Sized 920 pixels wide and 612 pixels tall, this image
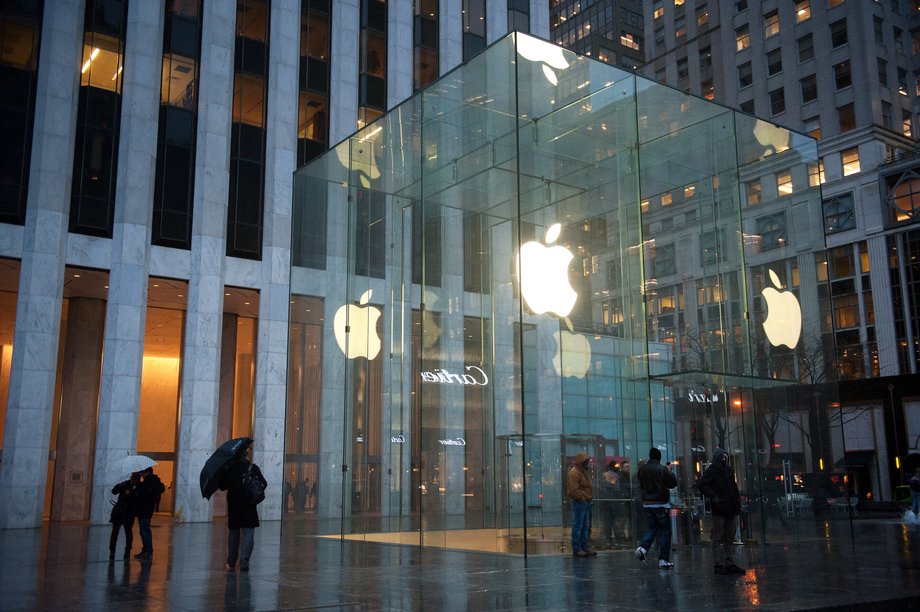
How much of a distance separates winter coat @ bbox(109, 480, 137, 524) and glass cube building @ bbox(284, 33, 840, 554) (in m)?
5.12

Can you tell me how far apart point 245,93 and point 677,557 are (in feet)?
82.1

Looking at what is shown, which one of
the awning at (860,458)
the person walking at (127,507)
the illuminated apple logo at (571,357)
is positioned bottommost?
the person walking at (127,507)

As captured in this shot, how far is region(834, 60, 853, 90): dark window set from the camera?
5897cm

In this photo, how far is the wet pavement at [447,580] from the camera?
8.81 meters

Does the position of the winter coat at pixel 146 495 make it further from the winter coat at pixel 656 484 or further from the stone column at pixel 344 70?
the stone column at pixel 344 70

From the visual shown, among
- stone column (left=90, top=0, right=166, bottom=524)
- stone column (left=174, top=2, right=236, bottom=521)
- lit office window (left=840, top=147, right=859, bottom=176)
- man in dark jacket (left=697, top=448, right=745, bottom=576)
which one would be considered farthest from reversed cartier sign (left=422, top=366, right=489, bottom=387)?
lit office window (left=840, top=147, right=859, bottom=176)

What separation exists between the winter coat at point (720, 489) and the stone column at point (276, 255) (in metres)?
20.3

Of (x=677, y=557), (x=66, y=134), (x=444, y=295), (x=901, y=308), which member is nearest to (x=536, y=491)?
(x=677, y=557)

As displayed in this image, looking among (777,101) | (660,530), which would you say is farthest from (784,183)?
(777,101)

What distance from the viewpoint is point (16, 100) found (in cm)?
2755

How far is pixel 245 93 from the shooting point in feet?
107

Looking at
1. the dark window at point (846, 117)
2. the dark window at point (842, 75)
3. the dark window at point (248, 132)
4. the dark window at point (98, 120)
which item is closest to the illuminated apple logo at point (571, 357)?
the dark window at point (248, 132)

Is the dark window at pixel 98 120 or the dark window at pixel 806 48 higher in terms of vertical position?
the dark window at pixel 806 48

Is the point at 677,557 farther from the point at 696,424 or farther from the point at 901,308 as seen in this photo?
the point at 901,308
